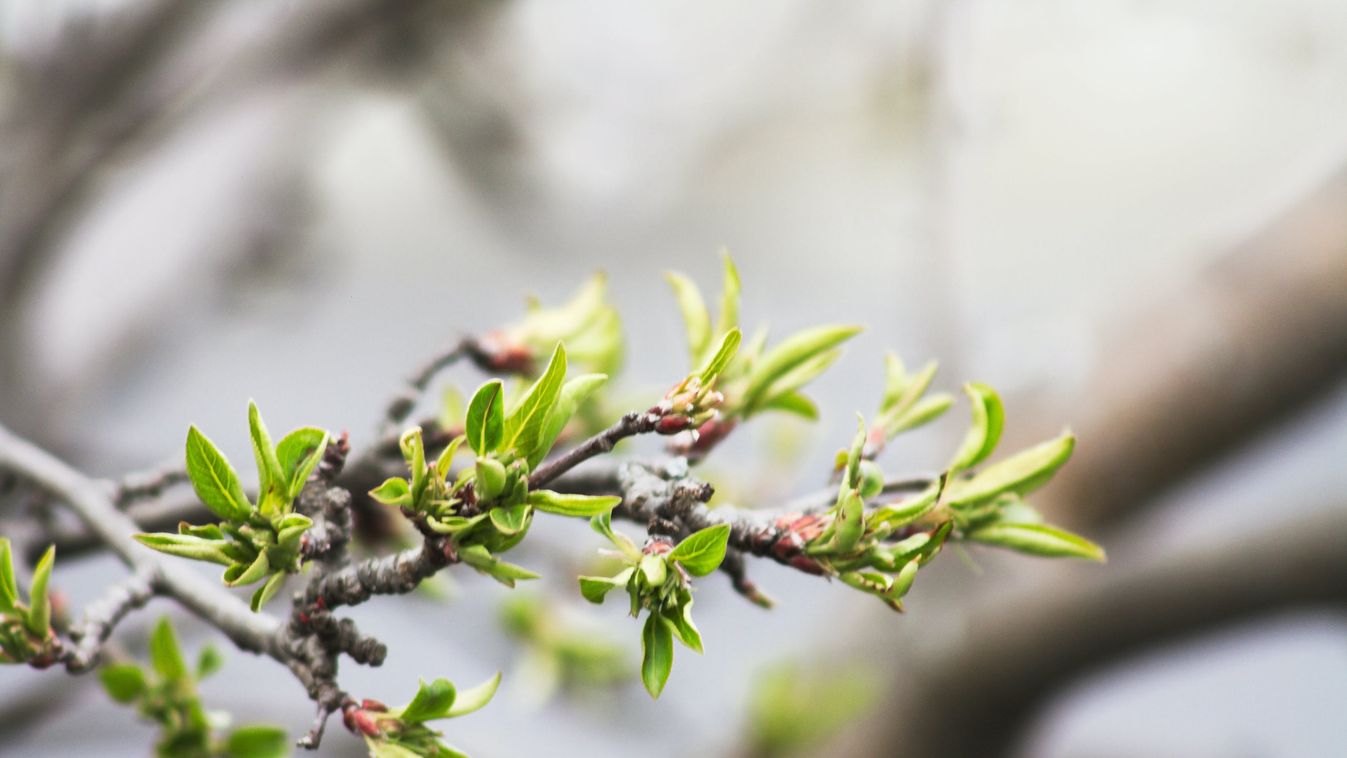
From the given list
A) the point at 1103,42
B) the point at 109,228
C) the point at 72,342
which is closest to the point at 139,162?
the point at 109,228

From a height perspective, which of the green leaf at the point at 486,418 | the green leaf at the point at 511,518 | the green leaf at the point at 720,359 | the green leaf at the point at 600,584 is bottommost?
the green leaf at the point at 600,584

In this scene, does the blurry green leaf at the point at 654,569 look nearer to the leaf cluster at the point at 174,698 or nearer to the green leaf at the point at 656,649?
the green leaf at the point at 656,649

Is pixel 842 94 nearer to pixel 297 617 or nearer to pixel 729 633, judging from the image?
pixel 729 633

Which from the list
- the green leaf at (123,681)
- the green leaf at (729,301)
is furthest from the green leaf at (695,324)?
the green leaf at (123,681)

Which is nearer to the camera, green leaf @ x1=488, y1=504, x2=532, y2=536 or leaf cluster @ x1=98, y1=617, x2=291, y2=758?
green leaf @ x1=488, y1=504, x2=532, y2=536

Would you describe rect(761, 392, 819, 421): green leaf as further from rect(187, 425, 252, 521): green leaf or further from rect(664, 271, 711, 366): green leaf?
rect(187, 425, 252, 521): green leaf

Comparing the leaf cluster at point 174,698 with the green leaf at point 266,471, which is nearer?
the green leaf at point 266,471

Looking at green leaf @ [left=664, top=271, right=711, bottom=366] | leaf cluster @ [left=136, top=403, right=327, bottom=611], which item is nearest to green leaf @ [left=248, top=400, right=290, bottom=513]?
leaf cluster @ [left=136, top=403, right=327, bottom=611]

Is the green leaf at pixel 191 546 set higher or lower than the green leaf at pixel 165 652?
lower
